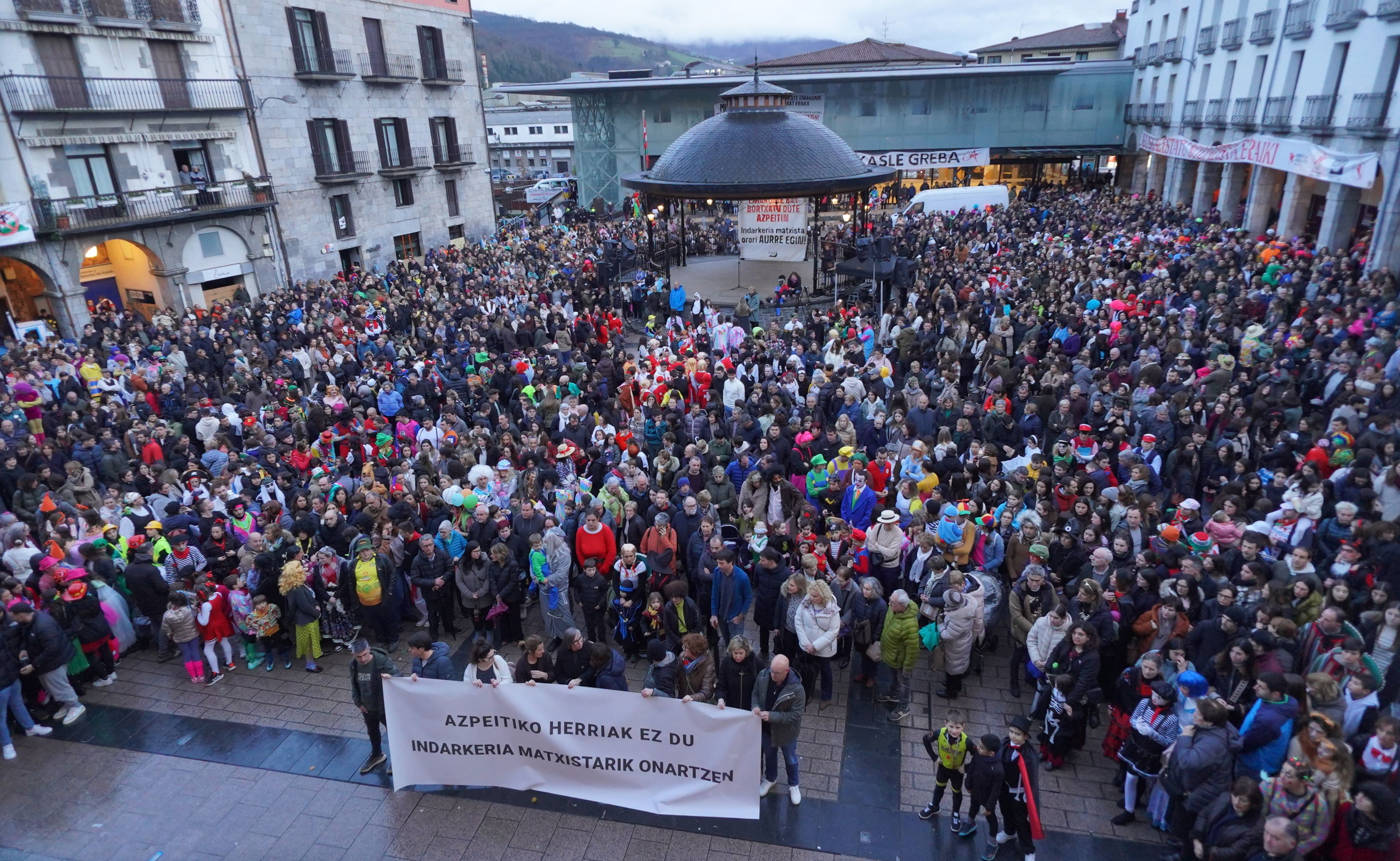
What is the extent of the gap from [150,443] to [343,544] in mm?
5276

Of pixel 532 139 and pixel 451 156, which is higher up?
pixel 532 139

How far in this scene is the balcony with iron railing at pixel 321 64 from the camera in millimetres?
27891

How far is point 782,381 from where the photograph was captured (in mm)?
13805

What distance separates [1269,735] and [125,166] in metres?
29.5

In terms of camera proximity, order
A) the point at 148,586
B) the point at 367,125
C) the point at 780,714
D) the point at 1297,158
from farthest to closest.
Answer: the point at 367,125 < the point at 1297,158 < the point at 148,586 < the point at 780,714

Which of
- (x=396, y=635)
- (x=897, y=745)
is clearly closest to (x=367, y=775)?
(x=396, y=635)

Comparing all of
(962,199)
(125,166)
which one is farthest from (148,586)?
(962,199)

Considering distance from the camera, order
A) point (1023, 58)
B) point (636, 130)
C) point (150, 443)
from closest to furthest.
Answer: point (150, 443), point (636, 130), point (1023, 58)

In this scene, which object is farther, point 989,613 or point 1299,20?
point 1299,20

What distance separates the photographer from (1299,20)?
24328 mm

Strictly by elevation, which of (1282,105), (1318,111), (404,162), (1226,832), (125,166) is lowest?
(1226,832)

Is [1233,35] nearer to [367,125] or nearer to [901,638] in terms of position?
[901,638]

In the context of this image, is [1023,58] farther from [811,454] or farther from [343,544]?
[343,544]

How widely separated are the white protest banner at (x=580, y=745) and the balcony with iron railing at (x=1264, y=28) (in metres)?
31.5
